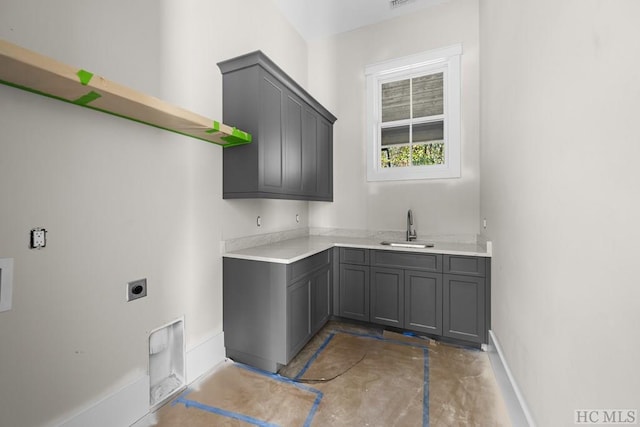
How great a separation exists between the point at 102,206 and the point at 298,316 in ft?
4.98

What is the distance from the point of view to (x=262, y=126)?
79.4 inches

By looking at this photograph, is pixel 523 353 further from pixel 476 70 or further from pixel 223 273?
pixel 476 70

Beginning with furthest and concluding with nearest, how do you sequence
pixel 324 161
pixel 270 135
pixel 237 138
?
pixel 324 161, pixel 270 135, pixel 237 138

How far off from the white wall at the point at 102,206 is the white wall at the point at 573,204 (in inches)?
82.2

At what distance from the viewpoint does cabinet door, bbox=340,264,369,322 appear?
2717 mm

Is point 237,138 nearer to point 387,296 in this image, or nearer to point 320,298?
point 320,298

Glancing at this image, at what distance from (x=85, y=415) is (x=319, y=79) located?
12.7ft

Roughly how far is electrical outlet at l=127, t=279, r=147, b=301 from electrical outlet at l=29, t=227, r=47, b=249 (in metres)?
0.46

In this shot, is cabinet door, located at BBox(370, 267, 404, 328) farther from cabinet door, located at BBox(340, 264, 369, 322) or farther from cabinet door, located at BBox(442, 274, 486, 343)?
cabinet door, located at BBox(442, 274, 486, 343)

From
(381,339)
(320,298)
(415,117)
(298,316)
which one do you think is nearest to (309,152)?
(415,117)

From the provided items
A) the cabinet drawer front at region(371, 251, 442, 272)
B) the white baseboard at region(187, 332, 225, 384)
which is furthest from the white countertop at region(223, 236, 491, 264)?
the white baseboard at region(187, 332, 225, 384)

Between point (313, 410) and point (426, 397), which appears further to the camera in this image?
point (426, 397)

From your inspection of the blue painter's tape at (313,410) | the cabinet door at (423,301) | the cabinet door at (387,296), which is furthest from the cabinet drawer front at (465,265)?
the blue painter's tape at (313,410)

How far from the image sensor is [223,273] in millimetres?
2158
